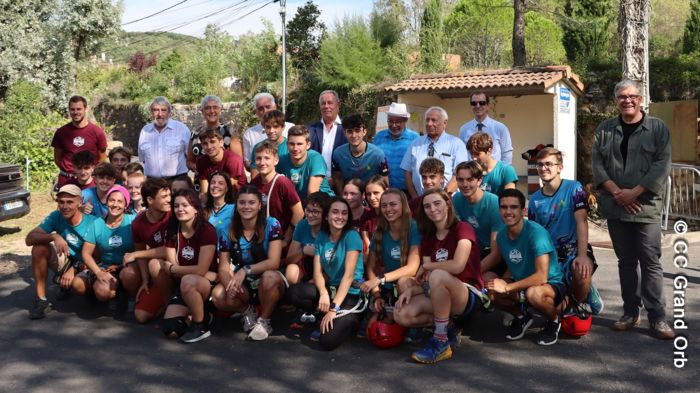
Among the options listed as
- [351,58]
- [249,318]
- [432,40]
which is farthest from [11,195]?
[432,40]

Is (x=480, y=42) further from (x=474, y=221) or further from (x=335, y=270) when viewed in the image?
(x=335, y=270)

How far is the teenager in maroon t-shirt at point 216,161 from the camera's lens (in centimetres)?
609

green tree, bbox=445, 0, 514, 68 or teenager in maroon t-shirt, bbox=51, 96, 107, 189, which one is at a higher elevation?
green tree, bbox=445, 0, 514, 68

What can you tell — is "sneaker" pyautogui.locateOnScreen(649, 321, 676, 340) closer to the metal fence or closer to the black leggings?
the black leggings

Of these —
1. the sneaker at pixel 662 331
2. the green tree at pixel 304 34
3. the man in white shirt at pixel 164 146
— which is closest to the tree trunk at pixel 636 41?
the sneaker at pixel 662 331

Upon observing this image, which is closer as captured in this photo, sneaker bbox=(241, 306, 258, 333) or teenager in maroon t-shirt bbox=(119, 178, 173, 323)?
sneaker bbox=(241, 306, 258, 333)

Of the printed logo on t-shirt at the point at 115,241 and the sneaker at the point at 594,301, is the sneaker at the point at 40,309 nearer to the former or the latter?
the printed logo on t-shirt at the point at 115,241

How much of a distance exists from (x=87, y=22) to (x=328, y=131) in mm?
21165

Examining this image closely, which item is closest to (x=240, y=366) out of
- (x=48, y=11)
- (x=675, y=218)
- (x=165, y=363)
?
(x=165, y=363)

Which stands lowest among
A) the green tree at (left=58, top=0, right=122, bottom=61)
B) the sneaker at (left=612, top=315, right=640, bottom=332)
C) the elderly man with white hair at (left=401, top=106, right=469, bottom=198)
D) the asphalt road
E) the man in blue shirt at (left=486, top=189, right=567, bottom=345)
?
the asphalt road

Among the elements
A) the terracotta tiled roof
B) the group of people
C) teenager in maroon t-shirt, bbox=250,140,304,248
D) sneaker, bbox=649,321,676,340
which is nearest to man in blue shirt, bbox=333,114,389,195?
the group of people

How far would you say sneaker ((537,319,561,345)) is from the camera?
4680mm

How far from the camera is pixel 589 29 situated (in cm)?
2103

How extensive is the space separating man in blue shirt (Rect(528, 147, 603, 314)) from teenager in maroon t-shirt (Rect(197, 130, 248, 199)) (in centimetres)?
270
